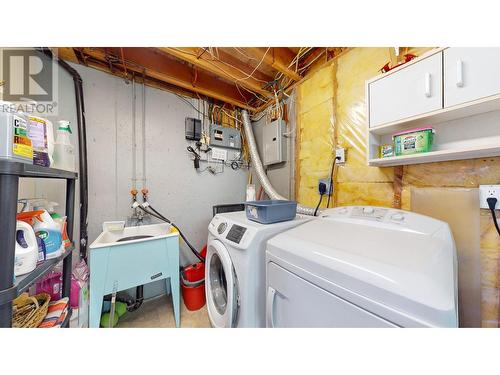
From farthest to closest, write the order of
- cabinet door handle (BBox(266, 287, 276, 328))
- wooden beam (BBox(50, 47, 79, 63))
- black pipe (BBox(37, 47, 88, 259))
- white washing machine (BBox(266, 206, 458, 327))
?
black pipe (BBox(37, 47, 88, 259)), wooden beam (BBox(50, 47, 79, 63)), cabinet door handle (BBox(266, 287, 276, 328)), white washing machine (BBox(266, 206, 458, 327))

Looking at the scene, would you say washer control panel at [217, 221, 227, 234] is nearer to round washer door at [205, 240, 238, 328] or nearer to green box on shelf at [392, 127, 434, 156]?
round washer door at [205, 240, 238, 328]

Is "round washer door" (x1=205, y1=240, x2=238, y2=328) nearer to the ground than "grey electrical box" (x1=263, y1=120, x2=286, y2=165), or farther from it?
nearer to the ground

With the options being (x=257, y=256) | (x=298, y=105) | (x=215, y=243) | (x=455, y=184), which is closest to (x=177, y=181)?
(x=215, y=243)

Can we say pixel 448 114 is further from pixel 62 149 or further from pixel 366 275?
pixel 62 149

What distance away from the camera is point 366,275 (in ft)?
1.63

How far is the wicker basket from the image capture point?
2.39 ft

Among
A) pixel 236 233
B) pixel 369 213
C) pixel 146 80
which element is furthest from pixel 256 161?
pixel 146 80

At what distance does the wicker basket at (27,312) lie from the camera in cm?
73

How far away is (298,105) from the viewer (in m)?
1.79

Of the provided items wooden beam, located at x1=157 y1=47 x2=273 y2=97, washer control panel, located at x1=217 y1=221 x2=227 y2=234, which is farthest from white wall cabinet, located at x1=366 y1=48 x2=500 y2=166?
wooden beam, located at x1=157 y1=47 x2=273 y2=97

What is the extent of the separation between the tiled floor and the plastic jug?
121 centimetres

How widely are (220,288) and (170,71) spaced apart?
2160 millimetres

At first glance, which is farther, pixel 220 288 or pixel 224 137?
pixel 224 137

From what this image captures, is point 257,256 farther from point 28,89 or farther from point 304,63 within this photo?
point 28,89
